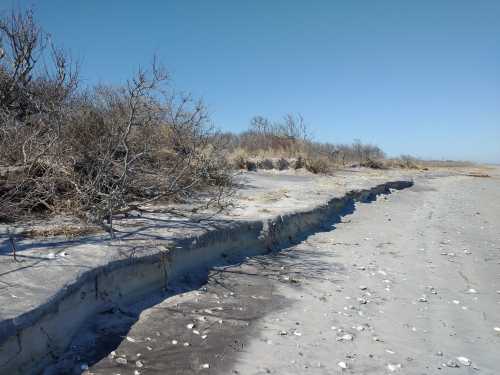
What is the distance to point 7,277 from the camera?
10.7 feet

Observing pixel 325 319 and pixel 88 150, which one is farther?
pixel 88 150

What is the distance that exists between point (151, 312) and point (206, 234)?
1.49 meters

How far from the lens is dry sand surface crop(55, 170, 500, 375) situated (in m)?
3.20

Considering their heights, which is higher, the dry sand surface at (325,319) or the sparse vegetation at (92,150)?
the sparse vegetation at (92,150)

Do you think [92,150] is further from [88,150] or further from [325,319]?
[325,319]

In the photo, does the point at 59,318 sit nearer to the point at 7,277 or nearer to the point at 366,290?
the point at 7,277

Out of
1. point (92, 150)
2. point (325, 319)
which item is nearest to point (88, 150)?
point (92, 150)

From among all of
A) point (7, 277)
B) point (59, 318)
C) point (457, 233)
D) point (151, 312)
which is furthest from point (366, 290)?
point (457, 233)

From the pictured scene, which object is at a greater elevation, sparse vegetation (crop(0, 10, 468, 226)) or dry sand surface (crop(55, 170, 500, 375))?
sparse vegetation (crop(0, 10, 468, 226))

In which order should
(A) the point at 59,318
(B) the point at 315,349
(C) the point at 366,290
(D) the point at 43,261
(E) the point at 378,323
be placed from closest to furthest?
(A) the point at 59,318, (B) the point at 315,349, (D) the point at 43,261, (E) the point at 378,323, (C) the point at 366,290

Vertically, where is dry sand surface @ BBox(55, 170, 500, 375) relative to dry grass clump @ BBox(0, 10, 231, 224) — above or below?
below

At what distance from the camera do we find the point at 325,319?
405 cm

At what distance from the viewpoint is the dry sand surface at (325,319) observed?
320cm

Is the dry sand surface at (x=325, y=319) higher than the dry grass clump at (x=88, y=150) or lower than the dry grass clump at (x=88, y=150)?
lower
